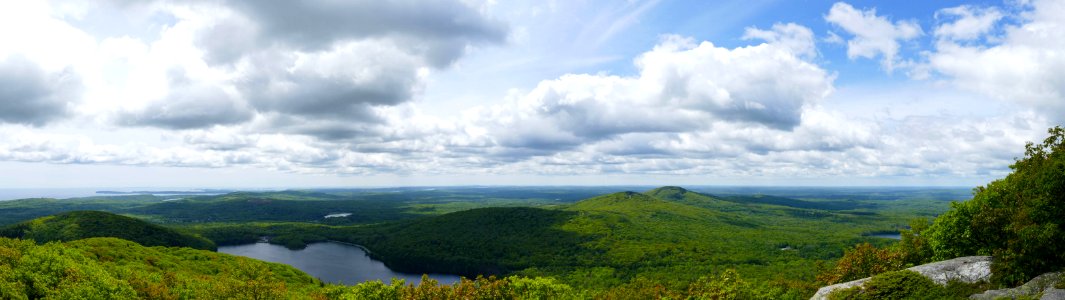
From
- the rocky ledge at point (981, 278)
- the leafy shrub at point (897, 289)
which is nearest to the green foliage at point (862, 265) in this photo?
the rocky ledge at point (981, 278)

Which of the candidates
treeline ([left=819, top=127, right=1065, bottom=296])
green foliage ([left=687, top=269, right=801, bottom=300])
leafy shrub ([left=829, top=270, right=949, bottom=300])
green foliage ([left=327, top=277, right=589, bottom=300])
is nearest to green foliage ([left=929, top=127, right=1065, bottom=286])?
treeline ([left=819, top=127, right=1065, bottom=296])

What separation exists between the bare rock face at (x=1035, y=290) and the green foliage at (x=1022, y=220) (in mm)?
1622

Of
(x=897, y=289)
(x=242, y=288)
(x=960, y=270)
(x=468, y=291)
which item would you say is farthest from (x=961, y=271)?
(x=242, y=288)

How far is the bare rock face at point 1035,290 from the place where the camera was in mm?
35562

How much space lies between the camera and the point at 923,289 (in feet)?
132

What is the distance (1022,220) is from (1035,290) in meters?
9.47

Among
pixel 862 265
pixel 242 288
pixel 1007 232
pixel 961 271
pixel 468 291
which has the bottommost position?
pixel 468 291

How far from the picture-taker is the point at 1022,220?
4325cm

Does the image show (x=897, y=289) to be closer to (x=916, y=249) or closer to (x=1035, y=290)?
(x=1035, y=290)

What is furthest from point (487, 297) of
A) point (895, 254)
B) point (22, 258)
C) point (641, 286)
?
point (22, 258)

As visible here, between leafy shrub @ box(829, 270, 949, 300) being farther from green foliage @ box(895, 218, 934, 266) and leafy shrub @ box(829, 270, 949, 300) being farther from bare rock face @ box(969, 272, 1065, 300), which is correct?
green foliage @ box(895, 218, 934, 266)

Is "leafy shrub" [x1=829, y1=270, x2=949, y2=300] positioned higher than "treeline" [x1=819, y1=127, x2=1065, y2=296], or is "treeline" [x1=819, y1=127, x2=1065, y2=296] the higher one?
"treeline" [x1=819, y1=127, x2=1065, y2=296]

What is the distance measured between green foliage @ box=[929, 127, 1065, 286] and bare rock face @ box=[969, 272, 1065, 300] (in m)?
1.62

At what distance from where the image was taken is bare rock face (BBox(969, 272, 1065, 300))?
35562 mm
